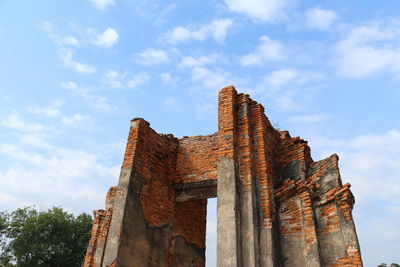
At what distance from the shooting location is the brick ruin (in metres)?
5.31

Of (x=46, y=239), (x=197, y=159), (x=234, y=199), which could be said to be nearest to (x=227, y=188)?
(x=234, y=199)

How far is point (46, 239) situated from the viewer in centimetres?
1983

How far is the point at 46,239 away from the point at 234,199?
1864cm

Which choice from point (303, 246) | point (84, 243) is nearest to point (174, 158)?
point (303, 246)

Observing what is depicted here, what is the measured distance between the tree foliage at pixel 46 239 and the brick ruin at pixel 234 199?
1425 cm

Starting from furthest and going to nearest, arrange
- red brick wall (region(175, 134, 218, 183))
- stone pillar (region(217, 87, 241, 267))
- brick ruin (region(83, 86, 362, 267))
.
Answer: red brick wall (region(175, 134, 218, 183)), brick ruin (region(83, 86, 362, 267)), stone pillar (region(217, 87, 241, 267))

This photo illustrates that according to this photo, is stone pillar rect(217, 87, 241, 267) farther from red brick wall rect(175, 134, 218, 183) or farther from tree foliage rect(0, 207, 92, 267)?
tree foliage rect(0, 207, 92, 267)

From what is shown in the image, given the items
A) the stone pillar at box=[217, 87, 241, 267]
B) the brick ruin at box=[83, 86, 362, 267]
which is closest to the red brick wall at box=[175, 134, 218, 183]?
the brick ruin at box=[83, 86, 362, 267]

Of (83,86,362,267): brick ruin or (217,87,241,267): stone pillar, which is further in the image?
(83,86,362,267): brick ruin

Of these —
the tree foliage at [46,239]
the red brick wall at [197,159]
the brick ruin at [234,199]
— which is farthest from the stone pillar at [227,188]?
the tree foliage at [46,239]

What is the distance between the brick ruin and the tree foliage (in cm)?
1425

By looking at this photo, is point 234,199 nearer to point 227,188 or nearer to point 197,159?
point 227,188

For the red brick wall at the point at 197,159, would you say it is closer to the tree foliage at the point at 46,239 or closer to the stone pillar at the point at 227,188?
Result: the stone pillar at the point at 227,188

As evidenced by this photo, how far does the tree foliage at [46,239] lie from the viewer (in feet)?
62.9
